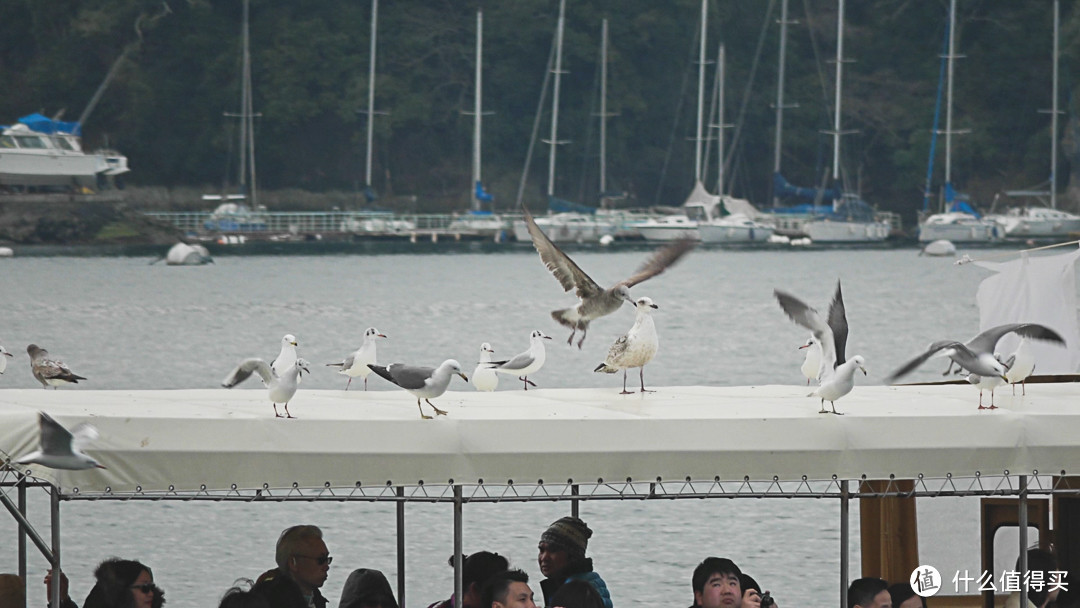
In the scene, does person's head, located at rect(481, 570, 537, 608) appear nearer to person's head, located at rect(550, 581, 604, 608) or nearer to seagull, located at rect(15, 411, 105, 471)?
person's head, located at rect(550, 581, 604, 608)

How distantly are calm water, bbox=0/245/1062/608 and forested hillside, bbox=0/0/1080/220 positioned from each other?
4.88 m

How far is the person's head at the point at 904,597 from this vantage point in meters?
8.26

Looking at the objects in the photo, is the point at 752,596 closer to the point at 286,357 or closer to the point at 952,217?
the point at 286,357

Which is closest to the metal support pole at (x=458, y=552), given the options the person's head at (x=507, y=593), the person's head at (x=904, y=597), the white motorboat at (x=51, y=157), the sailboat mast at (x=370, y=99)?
the person's head at (x=507, y=593)

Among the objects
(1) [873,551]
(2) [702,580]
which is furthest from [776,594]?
(2) [702,580]

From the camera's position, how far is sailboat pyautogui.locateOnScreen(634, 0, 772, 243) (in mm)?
91062

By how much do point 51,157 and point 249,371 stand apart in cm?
8253

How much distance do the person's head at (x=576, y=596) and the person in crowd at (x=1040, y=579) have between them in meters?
2.08

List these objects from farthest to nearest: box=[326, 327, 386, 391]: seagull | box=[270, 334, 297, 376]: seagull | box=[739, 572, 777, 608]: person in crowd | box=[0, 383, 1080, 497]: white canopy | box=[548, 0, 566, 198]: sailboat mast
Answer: box=[548, 0, 566, 198]: sailboat mast
box=[326, 327, 386, 391]: seagull
box=[270, 334, 297, 376]: seagull
box=[739, 572, 777, 608]: person in crowd
box=[0, 383, 1080, 497]: white canopy

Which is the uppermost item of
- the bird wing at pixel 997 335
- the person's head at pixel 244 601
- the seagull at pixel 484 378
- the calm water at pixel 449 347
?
the bird wing at pixel 997 335

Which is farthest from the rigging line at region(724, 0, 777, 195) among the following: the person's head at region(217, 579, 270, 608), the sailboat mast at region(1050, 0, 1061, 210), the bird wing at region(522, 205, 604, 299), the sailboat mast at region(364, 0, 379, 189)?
the person's head at region(217, 579, 270, 608)

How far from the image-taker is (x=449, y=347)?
53.8 meters

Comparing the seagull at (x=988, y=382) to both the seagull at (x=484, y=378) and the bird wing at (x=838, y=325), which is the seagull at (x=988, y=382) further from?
the seagull at (x=484, y=378)

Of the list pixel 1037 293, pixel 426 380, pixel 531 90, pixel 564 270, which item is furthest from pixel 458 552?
pixel 531 90
